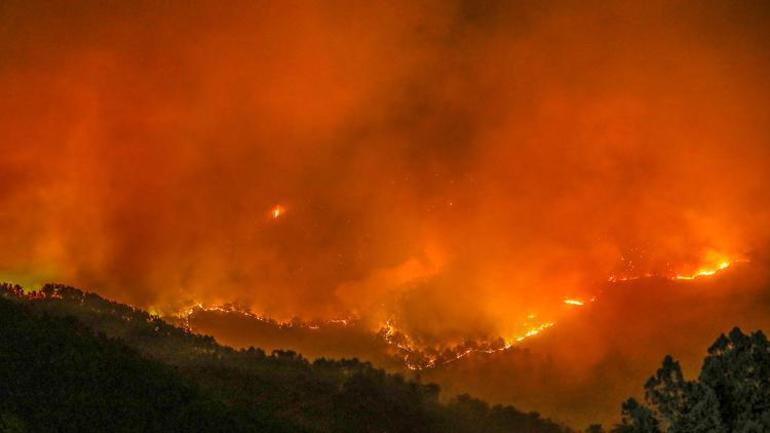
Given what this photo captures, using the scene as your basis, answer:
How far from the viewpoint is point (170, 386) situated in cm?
1695

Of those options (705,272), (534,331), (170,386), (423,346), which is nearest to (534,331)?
(534,331)

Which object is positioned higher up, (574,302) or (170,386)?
(574,302)

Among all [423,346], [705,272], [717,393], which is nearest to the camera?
[717,393]

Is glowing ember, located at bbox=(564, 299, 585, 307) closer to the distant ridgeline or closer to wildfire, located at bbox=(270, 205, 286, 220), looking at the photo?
the distant ridgeline

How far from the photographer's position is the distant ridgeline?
15.6 m

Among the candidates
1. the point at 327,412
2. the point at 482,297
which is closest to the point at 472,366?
the point at 482,297

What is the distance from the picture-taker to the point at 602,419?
22.5 meters

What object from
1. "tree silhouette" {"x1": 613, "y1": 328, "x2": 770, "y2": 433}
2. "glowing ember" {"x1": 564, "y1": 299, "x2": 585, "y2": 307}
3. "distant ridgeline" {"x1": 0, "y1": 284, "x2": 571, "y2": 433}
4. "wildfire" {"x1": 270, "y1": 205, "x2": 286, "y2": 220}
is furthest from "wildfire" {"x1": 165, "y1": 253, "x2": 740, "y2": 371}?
"tree silhouette" {"x1": 613, "y1": 328, "x2": 770, "y2": 433}

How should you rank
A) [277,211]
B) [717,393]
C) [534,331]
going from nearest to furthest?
[717,393] → [534,331] → [277,211]

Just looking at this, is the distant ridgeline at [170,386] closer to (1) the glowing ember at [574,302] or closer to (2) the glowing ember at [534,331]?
(2) the glowing ember at [534,331]

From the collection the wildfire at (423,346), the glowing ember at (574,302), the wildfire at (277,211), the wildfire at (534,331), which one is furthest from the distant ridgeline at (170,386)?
the wildfire at (277,211)

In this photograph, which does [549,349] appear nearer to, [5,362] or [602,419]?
[602,419]

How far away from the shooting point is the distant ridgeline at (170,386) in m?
15.6

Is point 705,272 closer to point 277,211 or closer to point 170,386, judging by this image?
point 277,211
